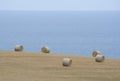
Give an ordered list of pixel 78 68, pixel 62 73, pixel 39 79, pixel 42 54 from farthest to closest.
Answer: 1. pixel 42 54
2. pixel 78 68
3. pixel 62 73
4. pixel 39 79

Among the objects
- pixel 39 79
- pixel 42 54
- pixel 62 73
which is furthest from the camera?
pixel 42 54

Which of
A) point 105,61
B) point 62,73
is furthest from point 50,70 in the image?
point 105,61

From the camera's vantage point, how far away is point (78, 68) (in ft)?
74.9

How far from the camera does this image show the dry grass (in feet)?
65.6

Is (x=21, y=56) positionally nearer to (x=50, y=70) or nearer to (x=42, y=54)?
(x=42, y=54)

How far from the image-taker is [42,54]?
27.9 metres

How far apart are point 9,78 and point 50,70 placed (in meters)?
2.97

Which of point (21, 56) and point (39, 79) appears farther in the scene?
point (21, 56)

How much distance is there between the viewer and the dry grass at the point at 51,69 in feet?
65.6

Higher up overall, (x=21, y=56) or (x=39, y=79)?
(x=39, y=79)

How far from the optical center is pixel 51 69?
22391mm

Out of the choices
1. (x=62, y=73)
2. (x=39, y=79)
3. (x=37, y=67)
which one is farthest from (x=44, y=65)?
(x=39, y=79)

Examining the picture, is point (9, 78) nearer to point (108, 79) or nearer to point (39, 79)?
point (39, 79)

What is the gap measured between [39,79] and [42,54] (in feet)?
27.8
